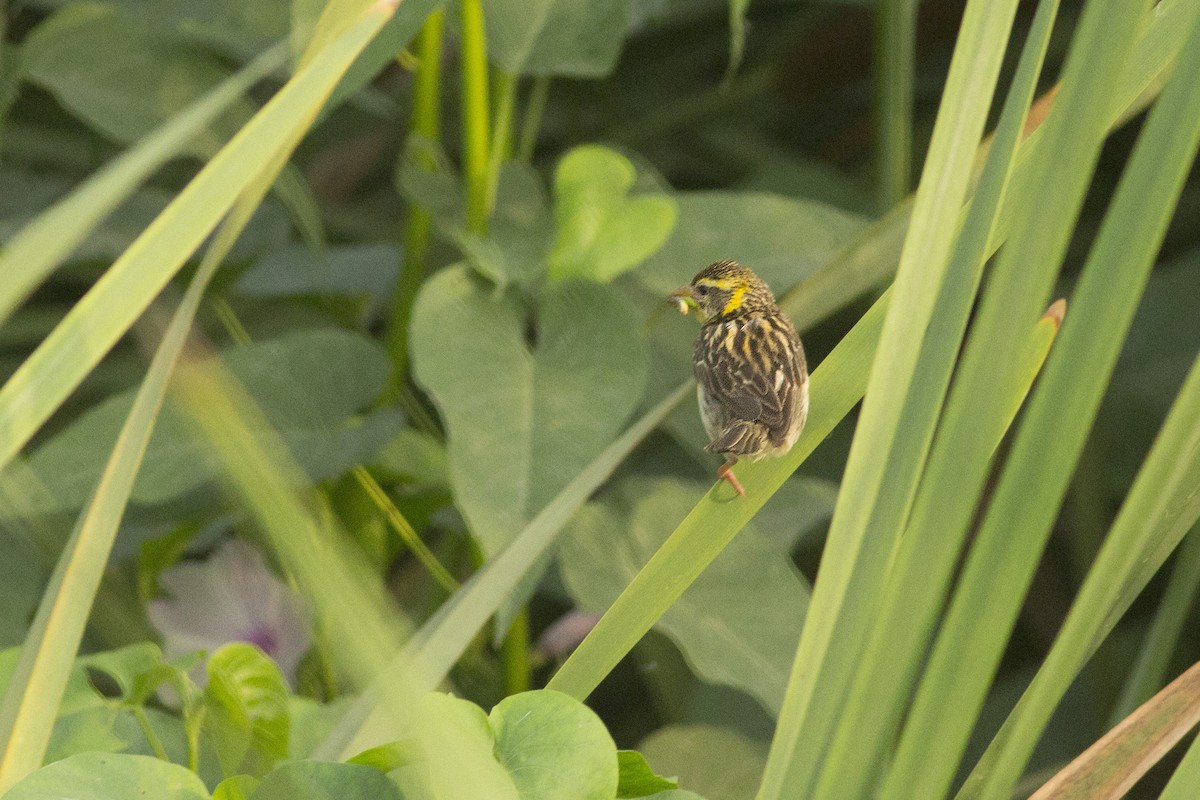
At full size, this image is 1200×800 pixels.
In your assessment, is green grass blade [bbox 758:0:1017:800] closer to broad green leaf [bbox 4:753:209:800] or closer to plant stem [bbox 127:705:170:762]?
broad green leaf [bbox 4:753:209:800]

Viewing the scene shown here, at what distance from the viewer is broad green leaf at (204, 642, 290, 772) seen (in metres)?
0.82

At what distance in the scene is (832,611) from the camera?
66 cm

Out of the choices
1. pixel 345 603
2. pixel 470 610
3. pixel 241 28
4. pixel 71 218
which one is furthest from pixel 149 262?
pixel 241 28

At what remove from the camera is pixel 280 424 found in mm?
1249

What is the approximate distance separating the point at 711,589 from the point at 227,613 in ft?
1.75

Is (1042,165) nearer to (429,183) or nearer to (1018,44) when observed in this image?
(429,183)

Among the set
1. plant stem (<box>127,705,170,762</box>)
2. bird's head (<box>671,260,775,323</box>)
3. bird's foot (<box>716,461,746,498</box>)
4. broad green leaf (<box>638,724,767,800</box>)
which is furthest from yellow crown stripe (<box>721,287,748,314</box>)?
plant stem (<box>127,705,170,762</box>)

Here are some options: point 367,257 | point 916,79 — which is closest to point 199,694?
point 367,257

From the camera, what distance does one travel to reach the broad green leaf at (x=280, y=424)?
3.90 ft

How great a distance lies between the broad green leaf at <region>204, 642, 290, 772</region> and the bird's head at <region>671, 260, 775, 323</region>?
0.57 m

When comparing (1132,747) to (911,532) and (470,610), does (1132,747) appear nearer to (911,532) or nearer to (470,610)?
(911,532)

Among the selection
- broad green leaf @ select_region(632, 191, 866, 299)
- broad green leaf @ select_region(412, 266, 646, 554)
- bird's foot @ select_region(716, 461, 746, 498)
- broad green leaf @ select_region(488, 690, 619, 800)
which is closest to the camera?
broad green leaf @ select_region(488, 690, 619, 800)

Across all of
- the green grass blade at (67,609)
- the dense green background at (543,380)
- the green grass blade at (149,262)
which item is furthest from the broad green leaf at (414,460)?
the green grass blade at (149,262)

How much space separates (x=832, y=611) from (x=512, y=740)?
0.63 feet
